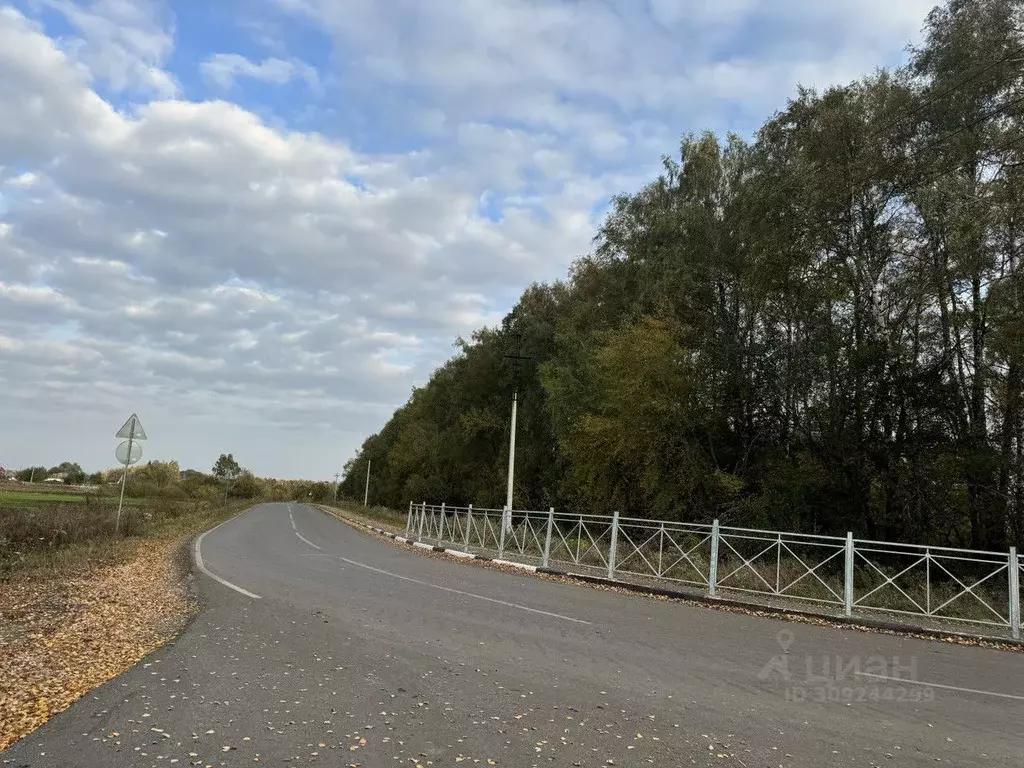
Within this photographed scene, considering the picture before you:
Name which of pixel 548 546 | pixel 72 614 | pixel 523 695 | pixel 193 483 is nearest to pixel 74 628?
pixel 72 614

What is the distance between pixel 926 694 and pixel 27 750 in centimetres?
739

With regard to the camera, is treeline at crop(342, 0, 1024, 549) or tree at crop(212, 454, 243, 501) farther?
tree at crop(212, 454, 243, 501)

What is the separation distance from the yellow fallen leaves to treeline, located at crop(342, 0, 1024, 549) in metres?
13.7

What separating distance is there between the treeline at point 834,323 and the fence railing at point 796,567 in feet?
7.48

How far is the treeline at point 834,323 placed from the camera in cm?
1377

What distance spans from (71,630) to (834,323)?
1775 cm

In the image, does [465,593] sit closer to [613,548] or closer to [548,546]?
[613,548]

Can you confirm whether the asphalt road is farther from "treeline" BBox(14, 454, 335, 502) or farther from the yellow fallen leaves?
"treeline" BBox(14, 454, 335, 502)

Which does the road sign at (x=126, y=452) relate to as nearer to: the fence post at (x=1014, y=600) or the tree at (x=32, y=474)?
the fence post at (x=1014, y=600)

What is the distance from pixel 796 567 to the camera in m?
13.6

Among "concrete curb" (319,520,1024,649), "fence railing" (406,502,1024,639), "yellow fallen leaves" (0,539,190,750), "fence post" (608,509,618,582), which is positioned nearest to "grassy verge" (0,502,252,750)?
"yellow fallen leaves" (0,539,190,750)

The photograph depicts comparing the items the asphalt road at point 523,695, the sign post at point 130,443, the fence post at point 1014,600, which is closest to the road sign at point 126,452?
the sign post at point 130,443

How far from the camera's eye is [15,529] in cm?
1694

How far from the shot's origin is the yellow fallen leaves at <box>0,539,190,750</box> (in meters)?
5.18
